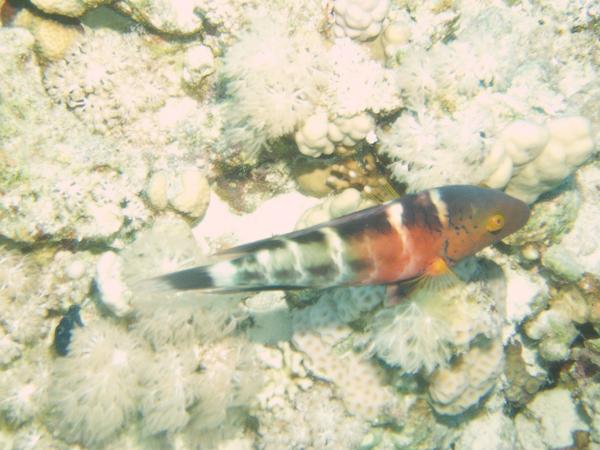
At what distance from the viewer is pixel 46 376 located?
3900 mm

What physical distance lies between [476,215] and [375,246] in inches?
26.4

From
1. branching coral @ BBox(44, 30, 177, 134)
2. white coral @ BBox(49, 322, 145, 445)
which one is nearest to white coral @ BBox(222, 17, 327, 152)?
branching coral @ BBox(44, 30, 177, 134)

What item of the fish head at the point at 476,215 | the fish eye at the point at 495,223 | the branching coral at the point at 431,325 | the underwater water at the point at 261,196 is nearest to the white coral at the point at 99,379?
the underwater water at the point at 261,196

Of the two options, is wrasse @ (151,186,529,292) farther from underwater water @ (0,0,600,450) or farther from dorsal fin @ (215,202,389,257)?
underwater water @ (0,0,600,450)

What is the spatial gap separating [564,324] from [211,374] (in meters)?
3.73

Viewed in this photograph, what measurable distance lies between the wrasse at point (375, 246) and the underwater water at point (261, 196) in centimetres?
11

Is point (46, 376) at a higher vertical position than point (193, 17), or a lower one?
lower

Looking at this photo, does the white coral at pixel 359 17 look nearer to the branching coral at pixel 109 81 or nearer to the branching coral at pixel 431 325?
the branching coral at pixel 109 81

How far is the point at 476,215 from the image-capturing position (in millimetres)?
2629

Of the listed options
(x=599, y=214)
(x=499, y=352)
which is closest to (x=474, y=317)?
(x=499, y=352)

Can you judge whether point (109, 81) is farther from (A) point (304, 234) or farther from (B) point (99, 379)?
(B) point (99, 379)

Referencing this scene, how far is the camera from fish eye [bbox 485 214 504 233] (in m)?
2.63

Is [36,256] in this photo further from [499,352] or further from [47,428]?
[499,352]

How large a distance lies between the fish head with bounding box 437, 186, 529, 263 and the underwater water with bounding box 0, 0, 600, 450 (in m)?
0.14
